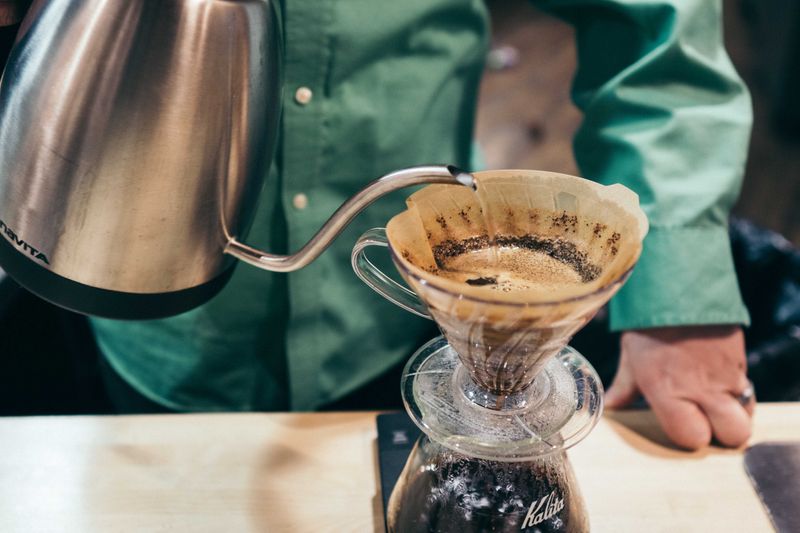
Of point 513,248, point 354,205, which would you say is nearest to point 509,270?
point 513,248

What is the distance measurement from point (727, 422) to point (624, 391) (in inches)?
4.5

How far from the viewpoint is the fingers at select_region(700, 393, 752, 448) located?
0.77 meters

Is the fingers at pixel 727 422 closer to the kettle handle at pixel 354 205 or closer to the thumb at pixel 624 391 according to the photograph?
the thumb at pixel 624 391

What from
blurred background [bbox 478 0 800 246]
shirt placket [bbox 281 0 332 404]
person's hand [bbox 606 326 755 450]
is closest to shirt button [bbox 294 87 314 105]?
shirt placket [bbox 281 0 332 404]

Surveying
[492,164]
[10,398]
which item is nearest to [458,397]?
[10,398]

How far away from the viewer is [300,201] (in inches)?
33.9

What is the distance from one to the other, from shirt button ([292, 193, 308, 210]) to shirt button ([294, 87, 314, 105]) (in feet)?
0.35

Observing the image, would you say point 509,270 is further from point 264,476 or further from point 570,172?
point 570,172

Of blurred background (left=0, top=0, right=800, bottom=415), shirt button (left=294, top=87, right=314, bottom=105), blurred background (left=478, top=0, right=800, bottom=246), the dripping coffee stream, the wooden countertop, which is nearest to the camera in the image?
the dripping coffee stream

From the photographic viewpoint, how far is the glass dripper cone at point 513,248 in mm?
476

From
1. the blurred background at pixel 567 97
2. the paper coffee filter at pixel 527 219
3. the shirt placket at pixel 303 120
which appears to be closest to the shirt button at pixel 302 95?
the shirt placket at pixel 303 120

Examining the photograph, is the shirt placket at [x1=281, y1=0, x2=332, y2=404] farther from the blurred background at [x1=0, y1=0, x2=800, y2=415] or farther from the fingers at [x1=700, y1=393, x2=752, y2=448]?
the fingers at [x1=700, y1=393, x2=752, y2=448]

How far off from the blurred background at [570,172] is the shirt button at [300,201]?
36 centimetres

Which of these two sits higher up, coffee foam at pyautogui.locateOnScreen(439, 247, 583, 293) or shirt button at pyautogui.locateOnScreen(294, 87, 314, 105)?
shirt button at pyautogui.locateOnScreen(294, 87, 314, 105)
